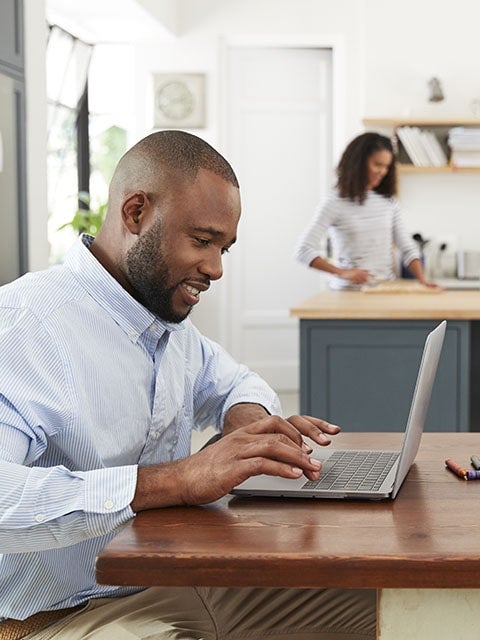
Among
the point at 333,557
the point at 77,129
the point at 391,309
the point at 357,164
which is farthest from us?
the point at 77,129

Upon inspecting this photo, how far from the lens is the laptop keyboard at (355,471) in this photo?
1430mm

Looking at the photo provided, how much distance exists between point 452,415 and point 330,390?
0.48 metres

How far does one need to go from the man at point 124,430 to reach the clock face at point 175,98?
17.1 ft

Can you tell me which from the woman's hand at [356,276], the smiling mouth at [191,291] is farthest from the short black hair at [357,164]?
the smiling mouth at [191,291]

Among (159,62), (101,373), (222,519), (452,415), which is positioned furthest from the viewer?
(159,62)

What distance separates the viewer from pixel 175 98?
22.0ft

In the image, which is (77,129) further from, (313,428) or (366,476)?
(366,476)

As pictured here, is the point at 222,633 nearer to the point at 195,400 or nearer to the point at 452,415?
the point at 195,400

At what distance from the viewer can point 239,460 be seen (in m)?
1.32

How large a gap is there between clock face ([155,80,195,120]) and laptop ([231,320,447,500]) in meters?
5.36

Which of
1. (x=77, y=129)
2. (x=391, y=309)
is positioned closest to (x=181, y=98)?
(x=77, y=129)

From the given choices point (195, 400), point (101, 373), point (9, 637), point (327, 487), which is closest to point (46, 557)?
point (9, 637)

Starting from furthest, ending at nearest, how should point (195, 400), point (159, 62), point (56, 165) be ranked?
point (159, 62), point (56, 165), point (195, 400)

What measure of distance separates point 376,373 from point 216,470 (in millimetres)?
2574
